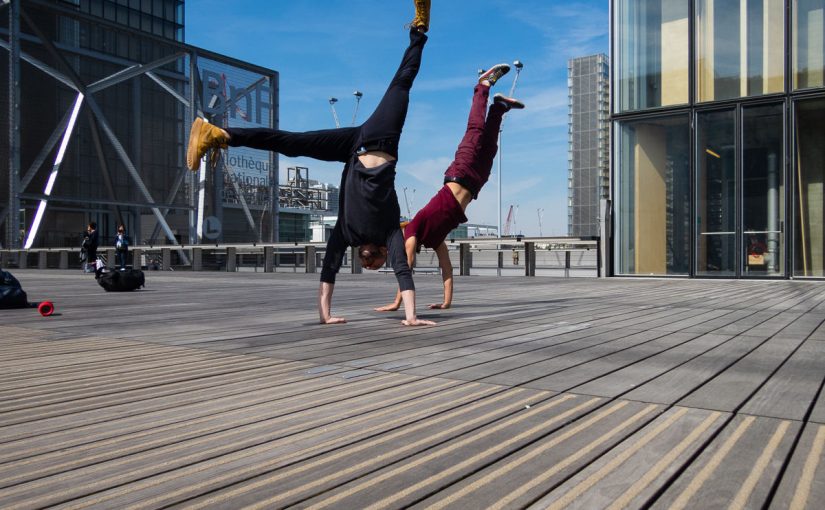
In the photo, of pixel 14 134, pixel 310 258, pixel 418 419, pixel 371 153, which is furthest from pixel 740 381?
pixel 14 134

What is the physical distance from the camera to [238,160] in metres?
44.0

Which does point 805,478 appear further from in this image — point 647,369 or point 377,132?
point 377,132

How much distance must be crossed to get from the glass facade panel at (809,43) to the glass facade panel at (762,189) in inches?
27.8

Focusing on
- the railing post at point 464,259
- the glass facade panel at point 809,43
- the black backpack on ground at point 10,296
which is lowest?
the black backpack on ground at point 10,296

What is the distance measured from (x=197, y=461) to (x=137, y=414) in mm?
717

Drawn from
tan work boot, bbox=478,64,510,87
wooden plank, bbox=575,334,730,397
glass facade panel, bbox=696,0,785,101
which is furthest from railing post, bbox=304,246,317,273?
wooden plank, bbox=575,334,730,397

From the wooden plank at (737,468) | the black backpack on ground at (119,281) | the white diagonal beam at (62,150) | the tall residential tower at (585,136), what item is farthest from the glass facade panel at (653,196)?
the tall residential tower at (585,136)

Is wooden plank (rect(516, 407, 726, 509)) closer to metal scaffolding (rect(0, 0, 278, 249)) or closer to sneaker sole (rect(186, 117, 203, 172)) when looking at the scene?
sneaker sole (rect(186, 117, 203, 172))

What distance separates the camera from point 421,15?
217 inches

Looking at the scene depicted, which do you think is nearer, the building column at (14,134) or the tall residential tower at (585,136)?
the building column at (14,134)

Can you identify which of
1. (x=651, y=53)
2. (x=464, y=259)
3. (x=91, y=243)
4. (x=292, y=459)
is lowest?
(x=292, y=459)

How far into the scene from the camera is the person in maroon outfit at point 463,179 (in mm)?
6871

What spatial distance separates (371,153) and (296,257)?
881 inches

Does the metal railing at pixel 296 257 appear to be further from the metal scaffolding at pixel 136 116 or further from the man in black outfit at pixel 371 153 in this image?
the man in black outfit at pixel 371 153
